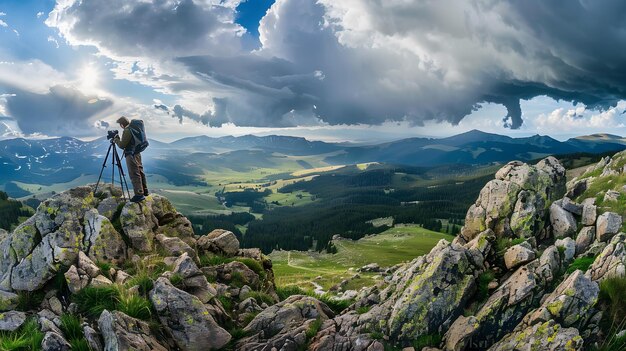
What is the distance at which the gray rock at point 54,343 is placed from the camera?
14.0m

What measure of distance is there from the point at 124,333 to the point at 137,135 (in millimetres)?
15849

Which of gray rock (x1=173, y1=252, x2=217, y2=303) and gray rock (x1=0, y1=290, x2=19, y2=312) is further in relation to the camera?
gray rock (x1=173, y1=252, x2=217, y2=303)

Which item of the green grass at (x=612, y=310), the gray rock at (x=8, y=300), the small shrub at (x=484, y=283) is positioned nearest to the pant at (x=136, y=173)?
the gray rock at (x=8, y=300)

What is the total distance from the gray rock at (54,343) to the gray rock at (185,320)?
3.74 m

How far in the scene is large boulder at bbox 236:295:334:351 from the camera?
18109 mm

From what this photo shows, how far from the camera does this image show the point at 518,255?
63.0 ft

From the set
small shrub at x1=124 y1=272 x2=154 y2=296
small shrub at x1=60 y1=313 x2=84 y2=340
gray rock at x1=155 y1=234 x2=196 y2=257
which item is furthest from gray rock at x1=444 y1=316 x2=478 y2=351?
gray rock at x1=155 y1=234 x2=196 y2=257

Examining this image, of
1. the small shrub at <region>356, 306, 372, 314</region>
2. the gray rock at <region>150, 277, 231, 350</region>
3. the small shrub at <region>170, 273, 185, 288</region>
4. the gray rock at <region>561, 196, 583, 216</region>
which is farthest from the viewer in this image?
the gray rock at <region>561, 196, 583, 216</region>

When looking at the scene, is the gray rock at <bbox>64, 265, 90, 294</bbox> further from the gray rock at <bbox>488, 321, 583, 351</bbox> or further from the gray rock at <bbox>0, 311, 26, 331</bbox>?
the gray rock at <bbox>488, 321, 583, 351</bbox>

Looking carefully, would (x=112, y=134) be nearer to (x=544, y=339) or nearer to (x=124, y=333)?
(x=124, y=333)

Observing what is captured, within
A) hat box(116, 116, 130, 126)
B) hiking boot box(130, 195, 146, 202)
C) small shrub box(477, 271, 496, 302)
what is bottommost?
small shrub box(477, 271, 496, 302)

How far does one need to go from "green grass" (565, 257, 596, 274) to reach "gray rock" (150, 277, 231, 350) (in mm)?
18074

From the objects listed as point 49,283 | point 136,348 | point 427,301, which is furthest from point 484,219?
point 49,283

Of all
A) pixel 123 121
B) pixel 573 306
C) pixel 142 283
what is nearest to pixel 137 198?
pixel 123 121
